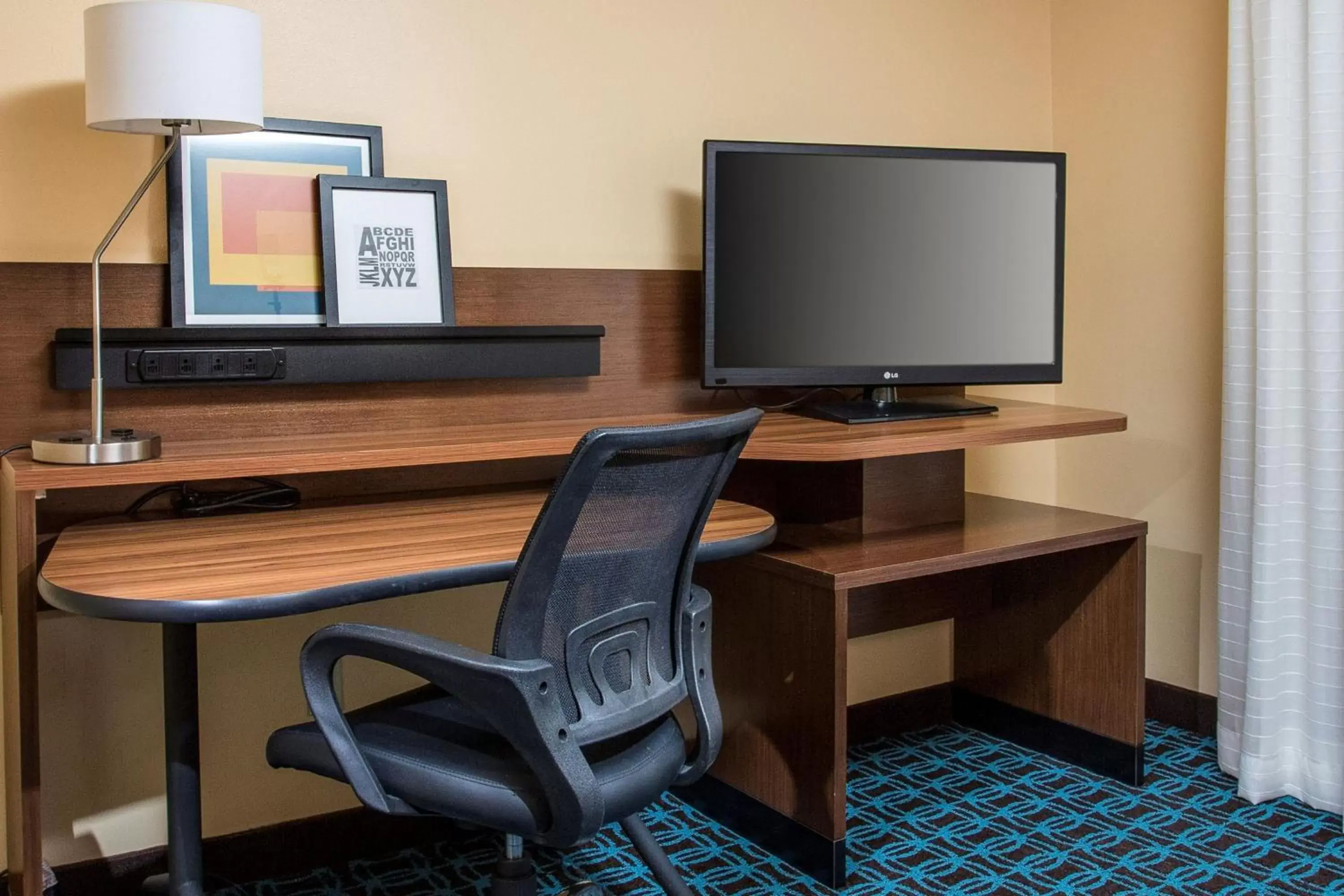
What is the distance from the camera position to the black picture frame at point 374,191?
1.74m

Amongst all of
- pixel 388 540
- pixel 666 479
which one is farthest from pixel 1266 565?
pixel 388 540

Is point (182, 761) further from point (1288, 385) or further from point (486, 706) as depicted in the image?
point (1288, 385)

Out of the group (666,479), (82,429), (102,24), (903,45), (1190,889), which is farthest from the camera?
(903,45)

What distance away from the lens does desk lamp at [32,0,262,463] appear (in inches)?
55.5

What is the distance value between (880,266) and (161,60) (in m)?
1.13

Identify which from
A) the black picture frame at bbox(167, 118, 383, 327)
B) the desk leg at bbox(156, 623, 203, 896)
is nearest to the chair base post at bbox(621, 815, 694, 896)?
the desk leg at bbox(156, 623, 203, 896)

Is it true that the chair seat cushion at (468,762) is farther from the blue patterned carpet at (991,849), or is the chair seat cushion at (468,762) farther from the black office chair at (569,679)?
the blue patterned carpet at (991,849)

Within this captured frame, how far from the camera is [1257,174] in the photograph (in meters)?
2.02

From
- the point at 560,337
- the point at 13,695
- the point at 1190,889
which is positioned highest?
the point at 560,337

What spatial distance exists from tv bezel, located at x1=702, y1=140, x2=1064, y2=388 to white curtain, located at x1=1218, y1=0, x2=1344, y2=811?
11.0 inches

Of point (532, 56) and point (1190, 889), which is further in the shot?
point (532, 56)

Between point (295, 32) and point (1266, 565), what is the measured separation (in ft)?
5.65

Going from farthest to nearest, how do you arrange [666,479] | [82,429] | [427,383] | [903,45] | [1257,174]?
[903,45] → [1257,174] → [427,383] → [82,429] → [666,479]

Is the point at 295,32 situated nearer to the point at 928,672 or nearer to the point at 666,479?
the point at 666,479
